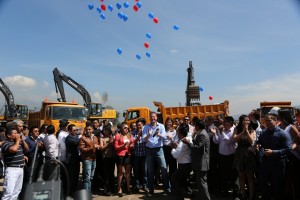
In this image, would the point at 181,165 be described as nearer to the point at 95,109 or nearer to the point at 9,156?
the point at 9,156

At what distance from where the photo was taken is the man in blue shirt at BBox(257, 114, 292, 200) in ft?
15.9

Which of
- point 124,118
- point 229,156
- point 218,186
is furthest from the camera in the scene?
point 124,118

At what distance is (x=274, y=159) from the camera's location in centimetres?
489

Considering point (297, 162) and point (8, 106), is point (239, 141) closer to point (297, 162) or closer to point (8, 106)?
point (297, 162)

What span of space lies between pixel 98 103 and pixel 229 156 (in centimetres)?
1898

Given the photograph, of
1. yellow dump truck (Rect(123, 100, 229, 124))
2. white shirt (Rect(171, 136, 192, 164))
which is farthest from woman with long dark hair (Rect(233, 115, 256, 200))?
yellow dump truck (Rect(123, 100, 229, 124))

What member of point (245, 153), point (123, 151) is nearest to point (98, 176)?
point (123, 151)

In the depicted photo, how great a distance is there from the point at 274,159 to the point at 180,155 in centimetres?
176

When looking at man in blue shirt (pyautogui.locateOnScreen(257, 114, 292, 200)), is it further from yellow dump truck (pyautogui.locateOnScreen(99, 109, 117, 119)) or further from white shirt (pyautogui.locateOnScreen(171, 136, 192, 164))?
yellow dump truck (pyautogui.locateOnScreen(99, 109, 117, 119))

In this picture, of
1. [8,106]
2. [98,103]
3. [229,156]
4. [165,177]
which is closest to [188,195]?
[165,177]

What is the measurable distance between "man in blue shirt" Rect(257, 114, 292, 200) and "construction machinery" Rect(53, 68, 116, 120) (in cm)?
1871

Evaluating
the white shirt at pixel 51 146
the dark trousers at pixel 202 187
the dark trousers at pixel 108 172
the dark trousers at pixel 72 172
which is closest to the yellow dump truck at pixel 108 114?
the dark trousers at pixel 108 172

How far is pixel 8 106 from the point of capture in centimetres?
2548

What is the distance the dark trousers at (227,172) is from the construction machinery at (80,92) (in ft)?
56.6
